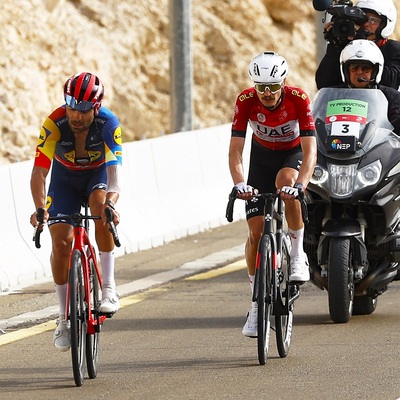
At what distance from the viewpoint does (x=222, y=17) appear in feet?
103

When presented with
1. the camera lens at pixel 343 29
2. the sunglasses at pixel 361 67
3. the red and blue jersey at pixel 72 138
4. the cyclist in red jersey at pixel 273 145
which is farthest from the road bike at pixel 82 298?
the camera lens at pixel 343 29

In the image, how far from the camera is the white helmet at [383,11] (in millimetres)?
13031

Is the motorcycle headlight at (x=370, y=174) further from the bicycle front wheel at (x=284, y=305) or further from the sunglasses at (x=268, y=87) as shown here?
the sunglasses at (x=268, y=87)

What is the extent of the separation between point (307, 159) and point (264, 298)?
108 centimetres

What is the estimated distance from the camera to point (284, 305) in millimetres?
10078

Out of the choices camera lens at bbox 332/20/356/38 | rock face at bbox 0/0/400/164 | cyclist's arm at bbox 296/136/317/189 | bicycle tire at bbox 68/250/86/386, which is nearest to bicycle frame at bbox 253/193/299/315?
cyclist's arm at bbox 296/136/317/189

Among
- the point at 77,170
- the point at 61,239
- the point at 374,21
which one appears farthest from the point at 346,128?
the point at 61,239

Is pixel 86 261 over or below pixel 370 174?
over

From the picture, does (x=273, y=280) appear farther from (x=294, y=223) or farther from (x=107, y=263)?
(x=107, y=263)

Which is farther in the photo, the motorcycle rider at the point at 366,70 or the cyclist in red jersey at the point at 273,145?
the motorcycle rider at the point at 366,70

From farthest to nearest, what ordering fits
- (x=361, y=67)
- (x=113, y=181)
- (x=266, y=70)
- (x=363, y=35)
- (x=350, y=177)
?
1. (x=363, y=35)
2. (x=361, y=67)
3. (x=350, y=177)
4. (x=266, y=70)
5. (x=113, y=181)

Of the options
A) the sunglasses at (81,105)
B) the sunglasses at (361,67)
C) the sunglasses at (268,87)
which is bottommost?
the sunglasses at (361,67)

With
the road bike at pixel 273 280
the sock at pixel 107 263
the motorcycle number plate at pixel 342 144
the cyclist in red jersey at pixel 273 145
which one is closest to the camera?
the road bike at pixel 273 280

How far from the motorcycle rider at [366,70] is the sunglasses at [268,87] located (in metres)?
1.64
